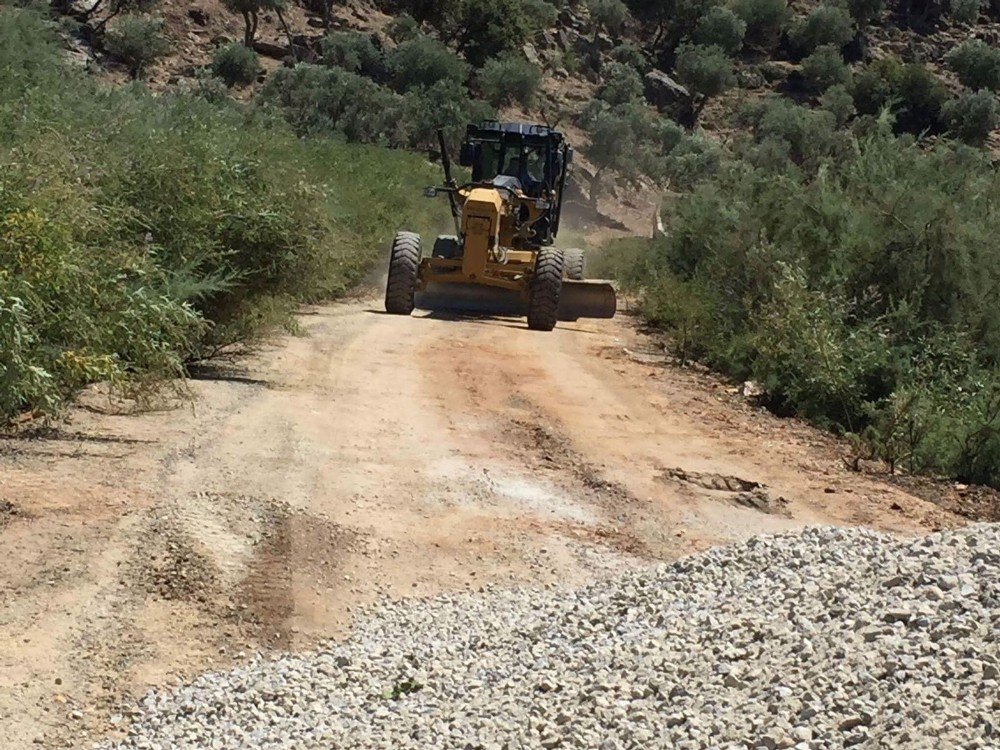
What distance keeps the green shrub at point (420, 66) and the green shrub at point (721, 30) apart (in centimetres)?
1998

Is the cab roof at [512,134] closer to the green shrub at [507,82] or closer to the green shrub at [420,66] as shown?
the green shrub at [420,66]

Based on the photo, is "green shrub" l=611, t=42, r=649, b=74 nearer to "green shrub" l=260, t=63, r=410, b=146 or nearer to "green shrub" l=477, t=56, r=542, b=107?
"green shrub" l=477, t=56, r=542, b=107

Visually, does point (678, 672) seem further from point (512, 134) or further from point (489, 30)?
point (489, 30)

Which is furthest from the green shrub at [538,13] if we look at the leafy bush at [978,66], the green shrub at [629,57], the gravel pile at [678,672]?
the gravel pile at [678,672]

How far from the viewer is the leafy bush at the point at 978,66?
6981 centimetres

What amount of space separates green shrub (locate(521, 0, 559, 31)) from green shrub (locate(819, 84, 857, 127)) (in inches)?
529

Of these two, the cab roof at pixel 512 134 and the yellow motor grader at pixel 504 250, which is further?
the cab roof at pixel 512 134

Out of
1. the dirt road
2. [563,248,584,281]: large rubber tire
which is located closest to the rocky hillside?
[563,248,584,281]: large rubber tire

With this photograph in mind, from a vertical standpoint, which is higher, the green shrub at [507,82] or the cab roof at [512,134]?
the cab roof at [512,134]

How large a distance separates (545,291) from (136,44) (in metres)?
34.8

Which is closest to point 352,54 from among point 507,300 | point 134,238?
point 507,300

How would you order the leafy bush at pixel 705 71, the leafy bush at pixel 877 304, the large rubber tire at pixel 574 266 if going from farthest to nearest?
1. the leafy bush at pixel 705 71
2. the large rubber tire at pixel 574 266
3. the leafy bush at pixel 877 304

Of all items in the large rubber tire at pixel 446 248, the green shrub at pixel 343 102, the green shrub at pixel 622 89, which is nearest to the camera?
the large rubber tire at pixel 446 248

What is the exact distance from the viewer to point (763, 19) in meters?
77.7
